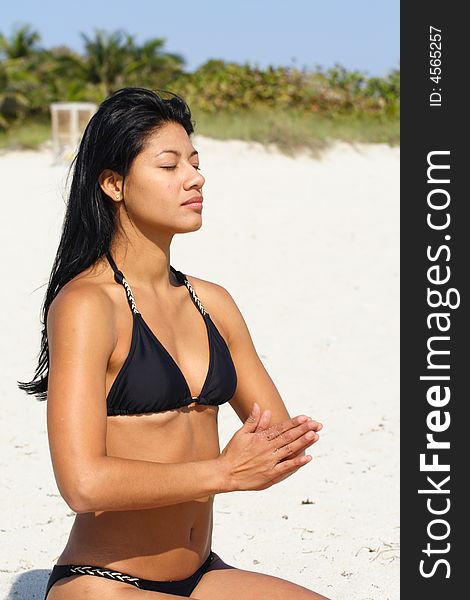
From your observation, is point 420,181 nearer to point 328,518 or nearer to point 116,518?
point 328,518

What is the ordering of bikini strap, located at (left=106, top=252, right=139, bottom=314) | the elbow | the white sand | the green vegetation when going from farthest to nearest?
the green vegetation → the white sand → bikini strap, located at (left=106, top=252, right=139, bottom=314) → the elbow

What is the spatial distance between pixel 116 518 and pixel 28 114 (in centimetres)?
2744

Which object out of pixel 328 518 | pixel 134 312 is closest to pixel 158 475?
pixel 134 312

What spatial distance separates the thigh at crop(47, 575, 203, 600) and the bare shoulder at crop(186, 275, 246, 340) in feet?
2.55

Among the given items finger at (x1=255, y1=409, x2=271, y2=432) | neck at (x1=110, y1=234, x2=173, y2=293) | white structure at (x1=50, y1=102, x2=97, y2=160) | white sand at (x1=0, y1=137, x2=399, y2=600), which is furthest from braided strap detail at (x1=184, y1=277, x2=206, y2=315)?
white structure at (x1=50, y1=102, x2=97, y2=160)

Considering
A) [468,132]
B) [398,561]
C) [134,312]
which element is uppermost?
[468,132]

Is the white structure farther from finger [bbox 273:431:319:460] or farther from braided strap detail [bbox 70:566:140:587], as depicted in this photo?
finger [bbox 273:431:319:460]

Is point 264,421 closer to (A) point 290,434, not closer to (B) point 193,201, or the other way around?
(A) point 290,434

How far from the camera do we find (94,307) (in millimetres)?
2350

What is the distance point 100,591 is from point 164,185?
3.43 feet

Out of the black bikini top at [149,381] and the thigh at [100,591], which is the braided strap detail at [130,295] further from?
the thigh at [100,591]

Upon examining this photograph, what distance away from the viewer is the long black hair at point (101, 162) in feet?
8.07

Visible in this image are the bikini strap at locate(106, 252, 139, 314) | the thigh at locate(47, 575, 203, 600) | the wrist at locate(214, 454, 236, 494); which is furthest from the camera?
the bikini strap at locate(106, 252, 139, 314)

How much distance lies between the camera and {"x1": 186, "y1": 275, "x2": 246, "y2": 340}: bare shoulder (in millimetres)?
Answer: 2826
